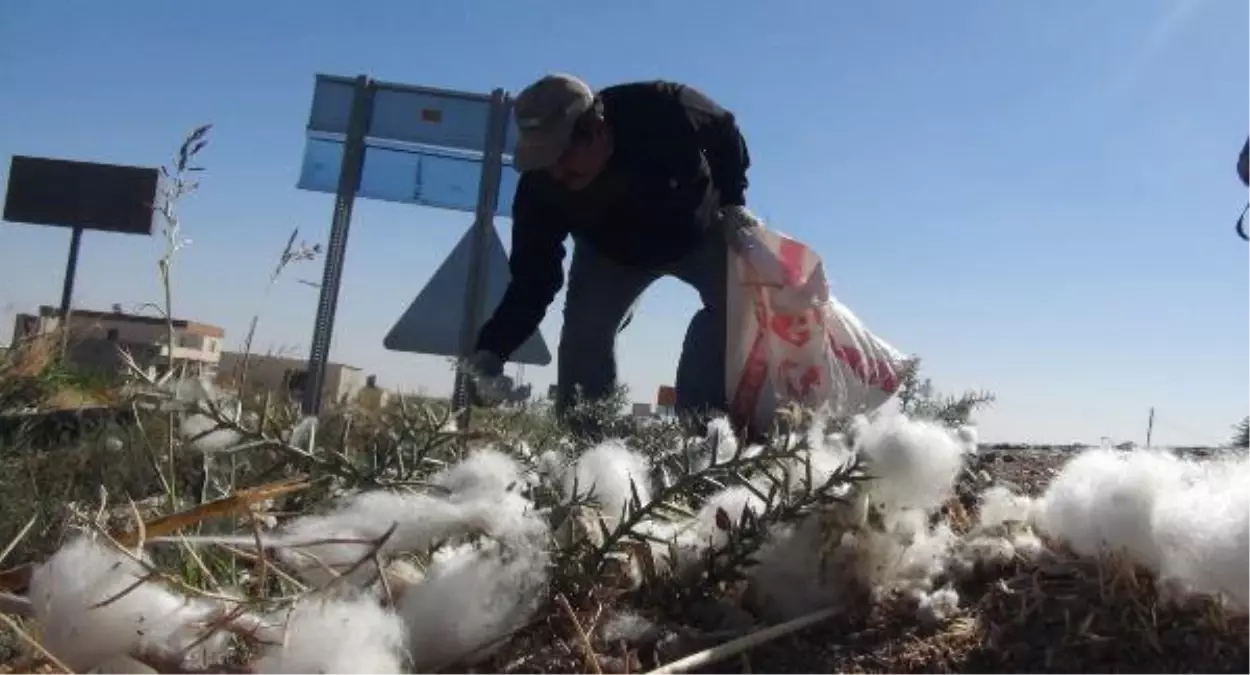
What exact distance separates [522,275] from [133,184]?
24.2 feet

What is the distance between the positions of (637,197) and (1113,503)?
2.91 metres

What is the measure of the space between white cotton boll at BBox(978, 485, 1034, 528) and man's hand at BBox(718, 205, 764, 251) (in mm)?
2305

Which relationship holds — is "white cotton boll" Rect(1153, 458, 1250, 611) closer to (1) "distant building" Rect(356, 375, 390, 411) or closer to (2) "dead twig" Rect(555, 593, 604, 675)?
(2) "dead twig" Rect(555, 593, 604, 675)

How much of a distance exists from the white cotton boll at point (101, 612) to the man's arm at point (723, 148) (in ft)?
11.4

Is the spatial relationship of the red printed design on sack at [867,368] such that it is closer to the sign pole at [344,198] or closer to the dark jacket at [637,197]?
the dark jacket at [637,197]

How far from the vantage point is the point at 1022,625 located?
4.50 feet

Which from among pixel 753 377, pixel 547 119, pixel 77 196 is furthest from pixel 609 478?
pixel 77 196

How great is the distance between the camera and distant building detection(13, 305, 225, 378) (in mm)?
2031

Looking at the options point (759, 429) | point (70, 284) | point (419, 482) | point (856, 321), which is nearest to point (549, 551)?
point (419, 482)

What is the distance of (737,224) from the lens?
13.8 ft

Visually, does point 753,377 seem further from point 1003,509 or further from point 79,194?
point 79,194

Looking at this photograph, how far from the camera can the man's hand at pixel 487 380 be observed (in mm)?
3160

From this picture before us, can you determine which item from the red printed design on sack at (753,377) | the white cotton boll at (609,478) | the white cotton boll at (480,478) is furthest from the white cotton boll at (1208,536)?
the red printed design on sack at (753,377)

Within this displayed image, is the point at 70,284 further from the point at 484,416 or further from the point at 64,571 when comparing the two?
the point at 64,571
